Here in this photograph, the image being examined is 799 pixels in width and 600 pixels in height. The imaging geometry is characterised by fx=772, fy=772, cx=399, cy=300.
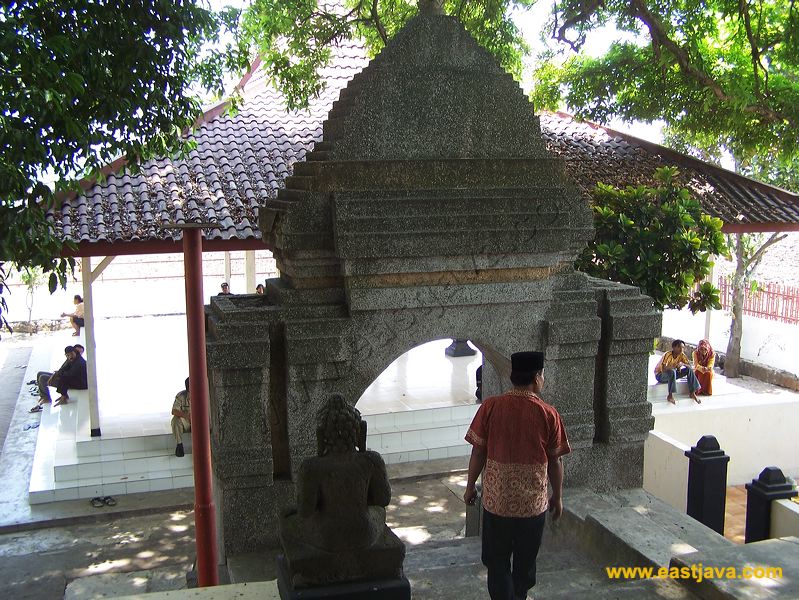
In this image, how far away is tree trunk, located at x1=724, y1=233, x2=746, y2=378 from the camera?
52.5 feet

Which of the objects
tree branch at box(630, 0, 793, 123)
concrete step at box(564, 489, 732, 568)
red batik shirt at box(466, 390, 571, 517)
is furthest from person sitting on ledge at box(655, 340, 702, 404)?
red batik shirt at box(466, 390, 571, 517)

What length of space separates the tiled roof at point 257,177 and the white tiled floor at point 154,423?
2.87 meters

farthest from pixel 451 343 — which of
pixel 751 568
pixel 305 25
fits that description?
pixel 751 568

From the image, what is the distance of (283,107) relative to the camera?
1339 cm

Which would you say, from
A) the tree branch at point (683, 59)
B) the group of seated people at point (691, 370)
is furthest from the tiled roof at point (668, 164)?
the group of seated people at point (691, 370)

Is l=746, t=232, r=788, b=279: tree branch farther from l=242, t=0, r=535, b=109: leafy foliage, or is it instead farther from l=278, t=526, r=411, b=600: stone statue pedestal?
l=278, t=526, r=411, b=600: stone statue pedestal

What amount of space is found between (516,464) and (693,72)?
9.22 meters

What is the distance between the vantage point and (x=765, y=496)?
638 cm

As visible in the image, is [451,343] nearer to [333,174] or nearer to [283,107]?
[283,107]

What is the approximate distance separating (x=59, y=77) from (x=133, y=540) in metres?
5.64

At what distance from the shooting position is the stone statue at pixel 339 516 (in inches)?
149

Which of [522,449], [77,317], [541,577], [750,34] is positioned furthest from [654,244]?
[77,317]

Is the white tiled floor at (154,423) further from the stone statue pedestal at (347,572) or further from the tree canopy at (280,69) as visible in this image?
the stone statue pedestal at (347,572)

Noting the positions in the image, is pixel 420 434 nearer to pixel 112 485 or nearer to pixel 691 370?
pixel 112 485
